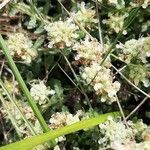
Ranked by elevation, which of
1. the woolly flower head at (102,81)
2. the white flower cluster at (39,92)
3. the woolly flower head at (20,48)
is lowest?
the white flower cluster at (39,92)

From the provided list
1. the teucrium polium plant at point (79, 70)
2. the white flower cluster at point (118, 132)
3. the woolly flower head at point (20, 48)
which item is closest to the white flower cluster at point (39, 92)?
the teucrium polium plant at point (79, 70)

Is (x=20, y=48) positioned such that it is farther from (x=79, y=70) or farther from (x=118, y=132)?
(x=118, y=132)

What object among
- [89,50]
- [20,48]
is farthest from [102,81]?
[20,48]

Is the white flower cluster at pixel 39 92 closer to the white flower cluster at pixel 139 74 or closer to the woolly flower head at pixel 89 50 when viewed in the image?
the woolly flower head at pixel 89 50

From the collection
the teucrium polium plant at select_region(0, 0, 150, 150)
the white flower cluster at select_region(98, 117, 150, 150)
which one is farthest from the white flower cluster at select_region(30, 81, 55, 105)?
the white flower cluster at select_region(98, 117, 150, 150)

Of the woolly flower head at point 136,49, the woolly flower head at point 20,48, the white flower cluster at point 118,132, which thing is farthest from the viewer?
the woolly flower head at point 20,48

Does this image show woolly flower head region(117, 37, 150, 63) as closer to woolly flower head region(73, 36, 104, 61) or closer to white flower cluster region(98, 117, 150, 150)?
woolly flower head region(73, 36, 104, 61)

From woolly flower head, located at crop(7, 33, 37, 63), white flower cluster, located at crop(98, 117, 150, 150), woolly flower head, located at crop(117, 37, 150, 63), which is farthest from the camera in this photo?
woolly flower head, located at crop(7, 33, 37, 63)

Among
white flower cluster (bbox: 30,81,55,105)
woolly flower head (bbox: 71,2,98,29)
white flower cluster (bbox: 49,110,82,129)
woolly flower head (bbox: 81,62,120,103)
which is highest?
woolly flower head (bbox: 71,2,98,29)
